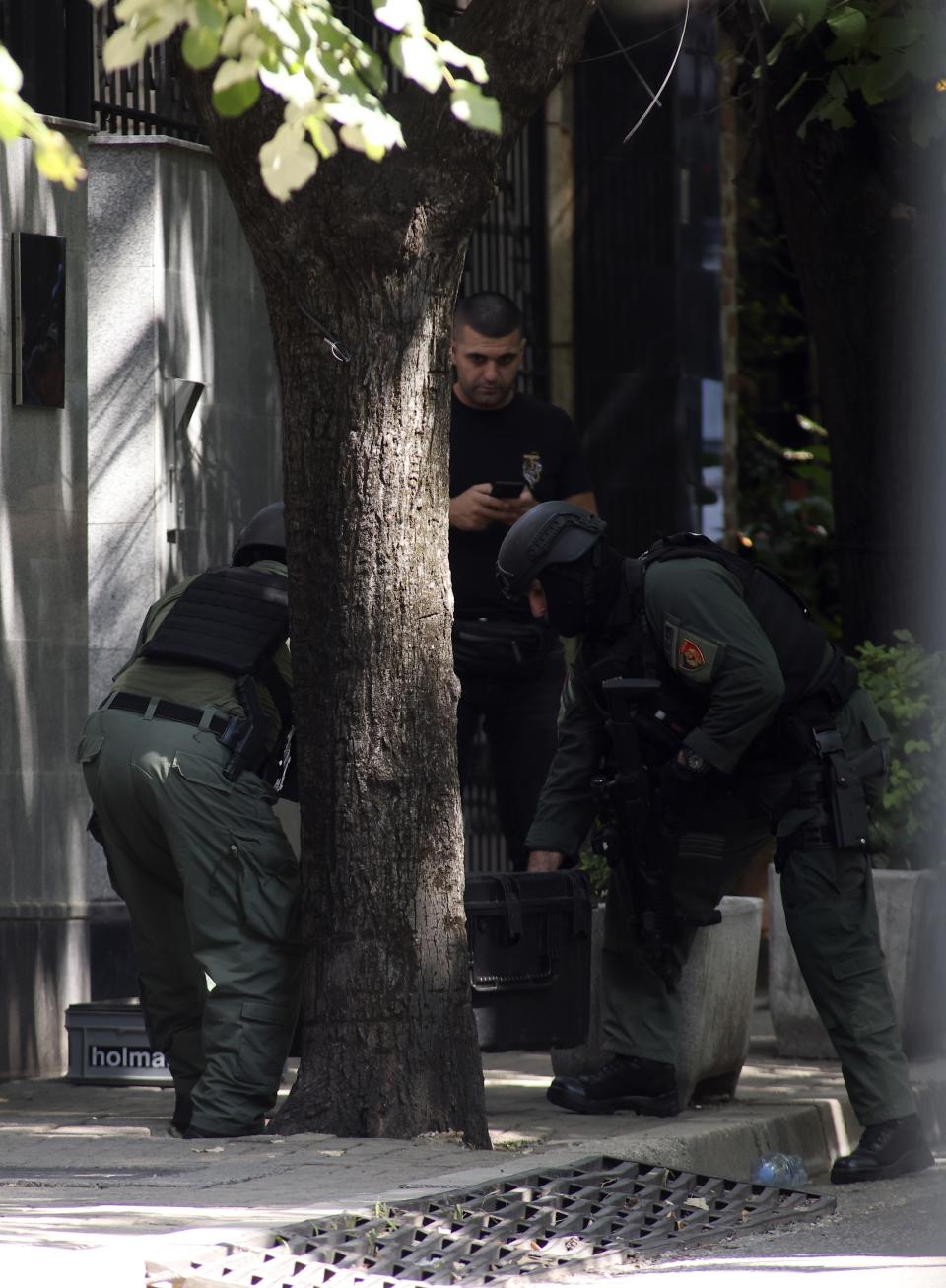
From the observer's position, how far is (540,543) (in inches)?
243

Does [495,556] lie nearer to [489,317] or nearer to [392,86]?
[489,317]

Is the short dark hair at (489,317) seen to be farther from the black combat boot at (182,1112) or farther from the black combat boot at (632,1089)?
the black combat boot at (182,1112)

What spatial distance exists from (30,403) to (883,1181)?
3857 millimetres

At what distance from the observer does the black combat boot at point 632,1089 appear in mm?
6457

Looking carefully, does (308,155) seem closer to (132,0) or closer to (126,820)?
(132,0)

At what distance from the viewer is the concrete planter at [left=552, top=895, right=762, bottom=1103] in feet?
21.8

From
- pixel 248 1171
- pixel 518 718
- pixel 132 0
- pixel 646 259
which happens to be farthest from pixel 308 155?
pixel 646 259

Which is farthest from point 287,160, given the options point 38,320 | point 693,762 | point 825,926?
point 38,320

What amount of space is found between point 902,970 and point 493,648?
70.7 inches

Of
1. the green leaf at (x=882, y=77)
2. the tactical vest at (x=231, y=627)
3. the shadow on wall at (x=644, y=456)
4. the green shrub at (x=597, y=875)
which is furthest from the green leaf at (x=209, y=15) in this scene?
the shadow on wall at (x=644, y=456)

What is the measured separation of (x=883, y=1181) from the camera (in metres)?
6.04

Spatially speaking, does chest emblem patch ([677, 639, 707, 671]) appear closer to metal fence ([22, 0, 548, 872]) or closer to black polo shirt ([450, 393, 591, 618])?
metal fence ([22, 0, 548, 872])

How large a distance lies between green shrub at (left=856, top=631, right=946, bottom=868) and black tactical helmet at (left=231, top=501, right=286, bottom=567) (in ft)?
7.92

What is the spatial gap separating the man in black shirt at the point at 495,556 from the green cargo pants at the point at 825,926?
1119mm
